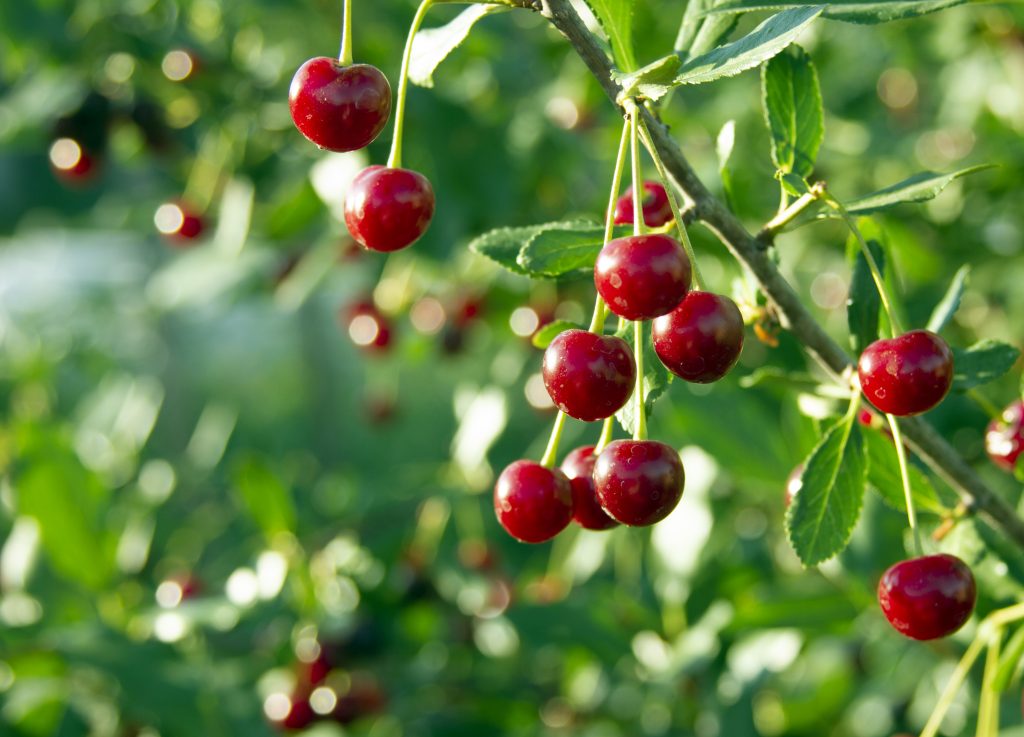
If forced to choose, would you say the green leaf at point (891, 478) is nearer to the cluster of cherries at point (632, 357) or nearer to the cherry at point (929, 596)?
the cherry at point (929, 596)

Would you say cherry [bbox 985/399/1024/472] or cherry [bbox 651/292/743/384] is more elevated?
cherry [bbox 985/399/1024/472]

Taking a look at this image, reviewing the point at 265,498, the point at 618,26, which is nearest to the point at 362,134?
the point at 618,26

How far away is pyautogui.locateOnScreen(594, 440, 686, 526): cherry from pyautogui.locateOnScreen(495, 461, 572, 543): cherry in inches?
3.2

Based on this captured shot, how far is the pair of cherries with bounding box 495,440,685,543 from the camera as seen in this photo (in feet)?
2.32

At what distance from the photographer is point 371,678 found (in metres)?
2.09

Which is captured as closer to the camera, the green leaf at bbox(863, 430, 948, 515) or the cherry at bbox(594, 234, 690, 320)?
the cherry at bbox(594, 234, 690, 320)

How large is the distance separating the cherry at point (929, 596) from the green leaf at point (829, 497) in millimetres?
47

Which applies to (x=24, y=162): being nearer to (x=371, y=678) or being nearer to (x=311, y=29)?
(x=311, y=29)

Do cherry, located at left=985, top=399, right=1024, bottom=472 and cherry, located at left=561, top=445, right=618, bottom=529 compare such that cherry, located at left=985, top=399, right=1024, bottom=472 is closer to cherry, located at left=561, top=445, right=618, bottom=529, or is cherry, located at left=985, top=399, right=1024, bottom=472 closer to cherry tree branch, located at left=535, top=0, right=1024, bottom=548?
cherry tree branch, located at left=535, top=0, right=1024, bottom=548

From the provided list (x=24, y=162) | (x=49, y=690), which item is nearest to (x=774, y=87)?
(x=49, y=690)

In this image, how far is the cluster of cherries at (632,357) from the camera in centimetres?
64

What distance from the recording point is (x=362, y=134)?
0.75 meters

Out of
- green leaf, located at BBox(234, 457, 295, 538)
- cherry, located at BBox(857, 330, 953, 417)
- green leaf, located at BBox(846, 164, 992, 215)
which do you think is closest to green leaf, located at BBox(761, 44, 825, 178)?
green leaf, located at BBox(846, 164, 992, 215)

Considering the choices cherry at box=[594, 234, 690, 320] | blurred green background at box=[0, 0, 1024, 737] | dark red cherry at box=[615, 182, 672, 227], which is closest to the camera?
cherry at box=[594, 234, 690, 320]
